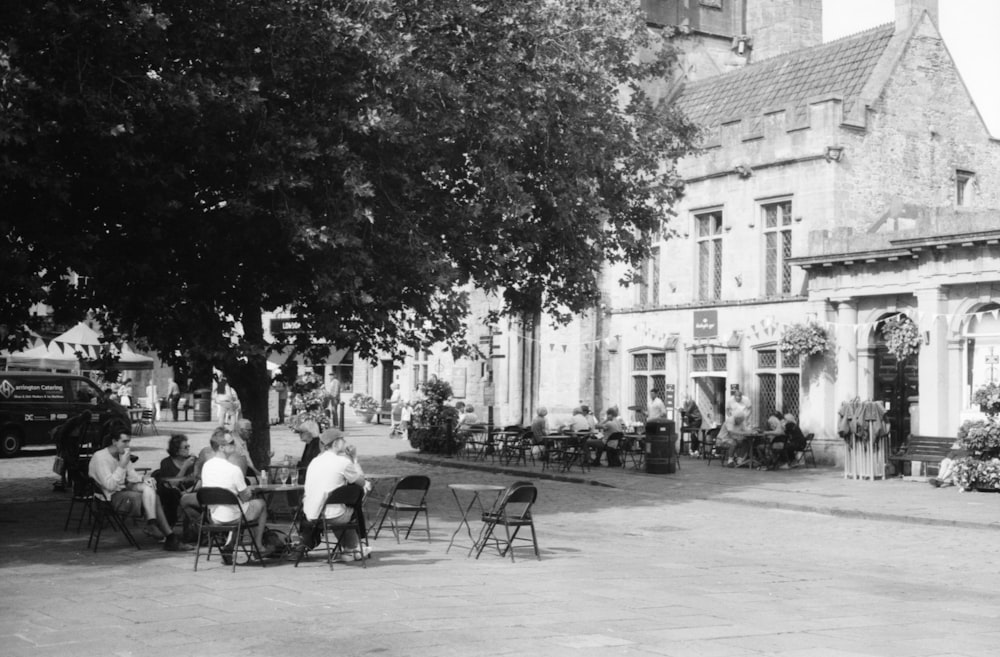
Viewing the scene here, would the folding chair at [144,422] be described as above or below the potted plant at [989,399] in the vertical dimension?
below

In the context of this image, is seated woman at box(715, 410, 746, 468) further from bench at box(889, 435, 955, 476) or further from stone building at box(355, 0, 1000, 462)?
bench at box(889, 435, 955, 476)

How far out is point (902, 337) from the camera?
26.8 m

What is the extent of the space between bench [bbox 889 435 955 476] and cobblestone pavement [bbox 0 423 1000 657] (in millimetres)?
5141

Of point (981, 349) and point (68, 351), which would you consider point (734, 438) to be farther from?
point (68, 351)

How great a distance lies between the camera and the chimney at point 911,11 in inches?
1289

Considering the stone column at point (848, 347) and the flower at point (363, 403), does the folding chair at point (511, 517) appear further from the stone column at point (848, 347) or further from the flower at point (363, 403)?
the flower at point (363, 403)

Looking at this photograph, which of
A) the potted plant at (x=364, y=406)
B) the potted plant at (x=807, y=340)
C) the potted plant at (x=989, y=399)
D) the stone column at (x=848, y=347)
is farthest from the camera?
the potted plant at (x=364, y=406)

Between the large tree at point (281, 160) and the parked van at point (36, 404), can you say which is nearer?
the large tree at point (281, 160)

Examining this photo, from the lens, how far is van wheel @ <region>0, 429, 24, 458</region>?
104ft

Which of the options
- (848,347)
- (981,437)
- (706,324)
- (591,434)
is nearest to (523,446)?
(591,434)

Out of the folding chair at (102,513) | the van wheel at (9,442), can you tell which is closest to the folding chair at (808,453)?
the folding chair at (102,513)

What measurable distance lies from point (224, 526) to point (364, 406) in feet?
133

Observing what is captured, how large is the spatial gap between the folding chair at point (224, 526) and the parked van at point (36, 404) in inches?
736

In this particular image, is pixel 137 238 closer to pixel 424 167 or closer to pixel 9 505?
pixel 424 167
